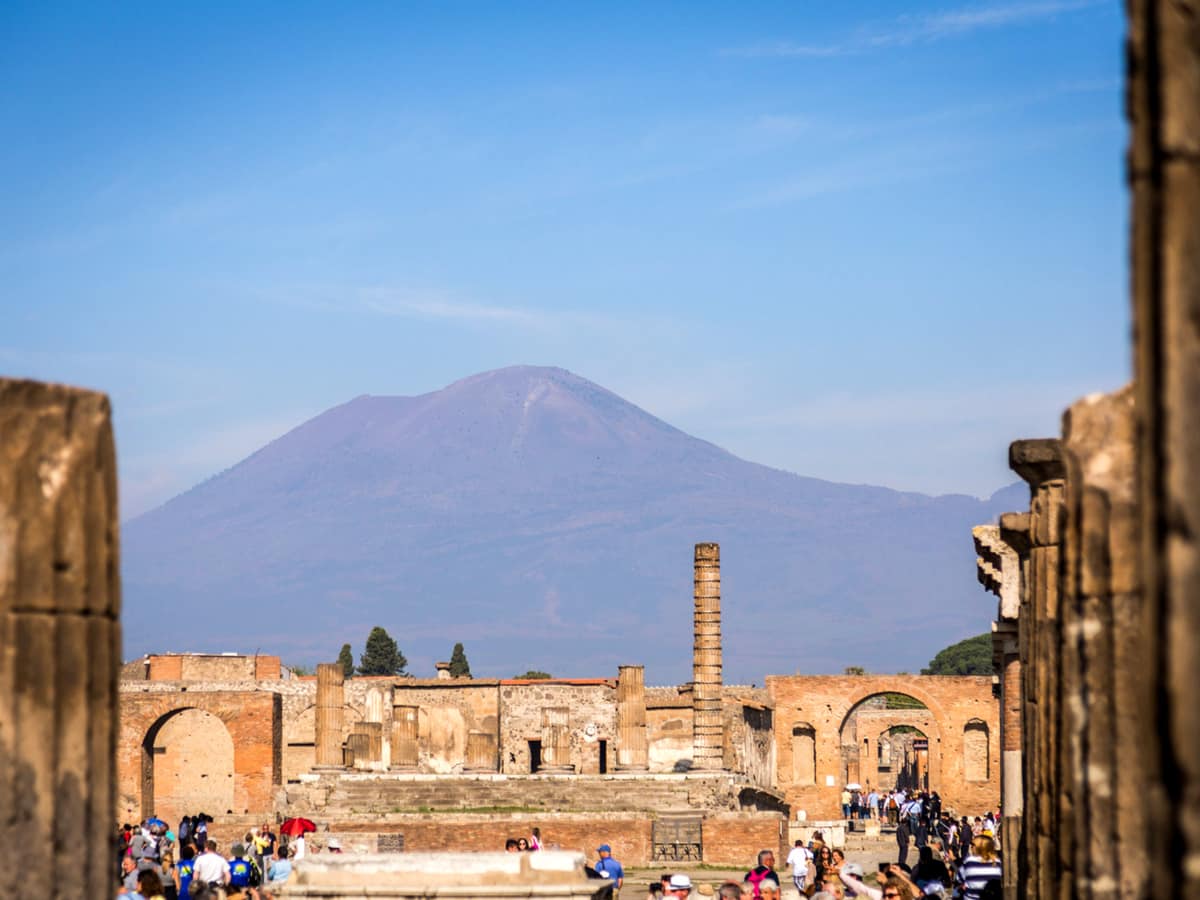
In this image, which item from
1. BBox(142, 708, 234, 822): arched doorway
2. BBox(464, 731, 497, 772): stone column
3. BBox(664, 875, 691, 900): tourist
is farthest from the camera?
BBox(142, 708, 234, 822): arched doorway

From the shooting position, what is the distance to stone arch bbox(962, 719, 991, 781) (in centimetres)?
4388

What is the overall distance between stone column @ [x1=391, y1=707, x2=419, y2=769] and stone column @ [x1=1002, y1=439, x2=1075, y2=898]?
31667 mm

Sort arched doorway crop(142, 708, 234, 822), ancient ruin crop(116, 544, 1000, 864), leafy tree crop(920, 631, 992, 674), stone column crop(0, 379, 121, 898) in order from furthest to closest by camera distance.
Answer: leafy tree crop(920, 631, 992, 674)
arched doorway crop(142, 708, 234, 822)
ancient ruin crop(116, 544, 1000, 864)
stone column crop(0, 379, 121, 898)

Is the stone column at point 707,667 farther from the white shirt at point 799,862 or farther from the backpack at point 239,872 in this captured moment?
the backpack at point 239,872

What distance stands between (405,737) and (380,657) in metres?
55.6

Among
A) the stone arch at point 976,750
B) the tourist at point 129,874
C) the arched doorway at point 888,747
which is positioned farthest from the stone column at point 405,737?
the tourist at point 129,874

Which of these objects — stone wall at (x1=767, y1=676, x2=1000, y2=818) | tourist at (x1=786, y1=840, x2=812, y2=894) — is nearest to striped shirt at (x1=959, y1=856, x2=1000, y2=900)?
tourist at (x1=786, y1=840, x2=812, y2=894)

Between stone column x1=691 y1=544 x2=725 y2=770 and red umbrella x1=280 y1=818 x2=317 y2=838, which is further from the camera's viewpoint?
stone column x1=691 y1=544 x2=725 y2=770

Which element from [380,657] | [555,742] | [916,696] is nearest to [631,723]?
[555,742]

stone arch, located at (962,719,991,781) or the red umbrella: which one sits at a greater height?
the red umbrella

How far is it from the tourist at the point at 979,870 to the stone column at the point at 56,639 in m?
7.33

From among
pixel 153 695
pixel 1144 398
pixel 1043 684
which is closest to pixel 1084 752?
pixel 1043 684

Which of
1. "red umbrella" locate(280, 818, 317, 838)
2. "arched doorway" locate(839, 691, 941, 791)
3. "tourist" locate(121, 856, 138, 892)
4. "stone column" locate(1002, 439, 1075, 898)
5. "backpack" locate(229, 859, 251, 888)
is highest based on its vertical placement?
"stone column" locate(1002, 439, 1075, 898)

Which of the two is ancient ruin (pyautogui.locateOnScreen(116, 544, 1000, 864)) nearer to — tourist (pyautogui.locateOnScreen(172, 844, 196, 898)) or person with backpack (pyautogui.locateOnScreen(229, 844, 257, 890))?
tourist (pyautogui.locateOnScreen(172, 844, 196, 898))
